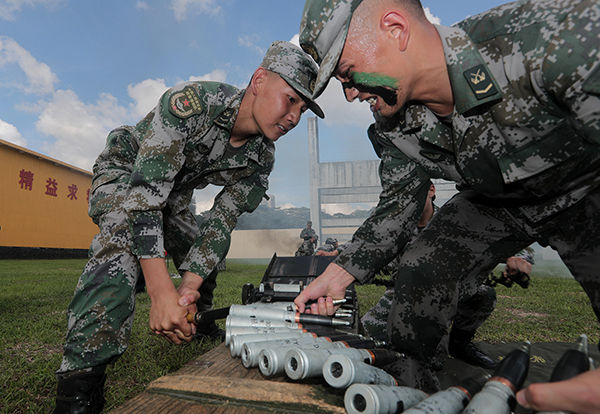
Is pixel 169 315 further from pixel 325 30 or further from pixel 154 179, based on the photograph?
pixel 325 30

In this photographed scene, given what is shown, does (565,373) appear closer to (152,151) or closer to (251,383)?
(251,383)

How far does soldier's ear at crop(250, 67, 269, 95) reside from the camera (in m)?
2.66

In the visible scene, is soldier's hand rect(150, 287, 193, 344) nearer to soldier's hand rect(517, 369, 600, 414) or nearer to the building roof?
soldier's hand rect(517, 369, 600, 414)

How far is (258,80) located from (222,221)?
1166mm

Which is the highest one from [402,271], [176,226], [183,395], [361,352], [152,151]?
[152,151]

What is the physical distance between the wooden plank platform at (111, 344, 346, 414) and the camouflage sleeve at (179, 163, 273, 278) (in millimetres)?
1143

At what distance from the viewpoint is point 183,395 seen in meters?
1.39

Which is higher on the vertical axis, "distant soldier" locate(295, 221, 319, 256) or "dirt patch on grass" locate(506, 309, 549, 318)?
"distant soldier" locate(295, 221, 319, 256)

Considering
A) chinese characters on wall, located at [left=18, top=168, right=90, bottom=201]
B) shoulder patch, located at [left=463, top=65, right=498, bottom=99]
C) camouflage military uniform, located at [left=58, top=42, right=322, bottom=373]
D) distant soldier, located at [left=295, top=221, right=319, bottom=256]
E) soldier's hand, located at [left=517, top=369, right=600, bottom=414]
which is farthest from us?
chinese characters on wall, located at [left=18, top=168, right=90, bottom=201]

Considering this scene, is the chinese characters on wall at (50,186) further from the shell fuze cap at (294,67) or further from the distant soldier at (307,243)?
the shell fuze cap at (294,67)

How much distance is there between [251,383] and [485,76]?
64.1 inches

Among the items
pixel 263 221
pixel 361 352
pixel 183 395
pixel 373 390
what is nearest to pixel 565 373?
pixel 373 390

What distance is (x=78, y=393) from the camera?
1.79 metres

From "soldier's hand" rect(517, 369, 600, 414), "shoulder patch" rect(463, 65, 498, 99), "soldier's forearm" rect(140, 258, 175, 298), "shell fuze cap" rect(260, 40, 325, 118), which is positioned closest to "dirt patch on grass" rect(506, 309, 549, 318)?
"shell fuze cap" rect(260, 40, 325, 118)
